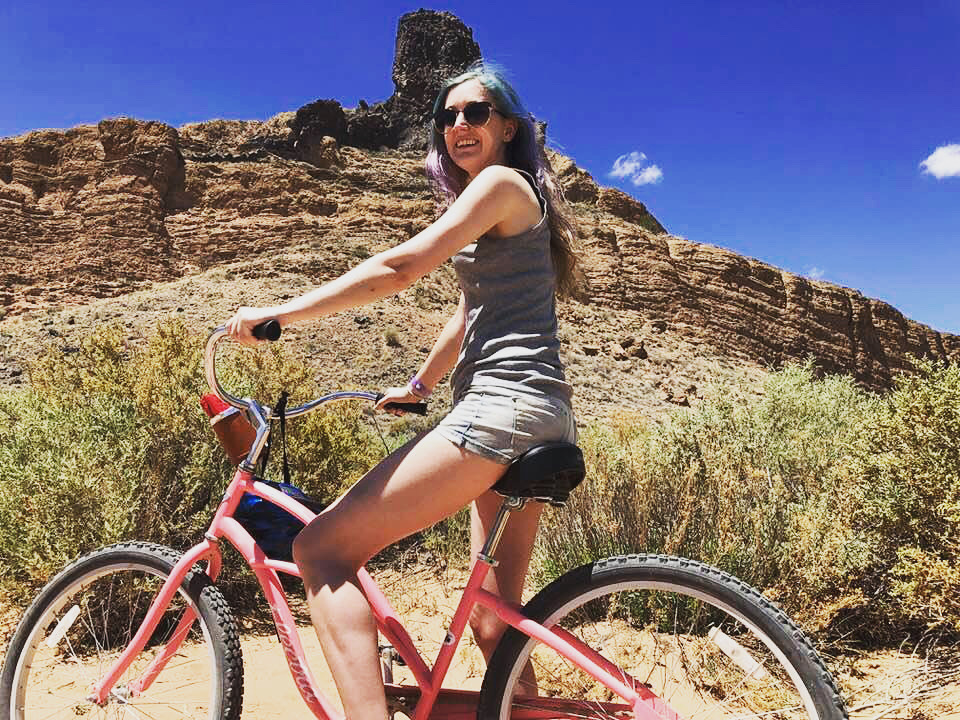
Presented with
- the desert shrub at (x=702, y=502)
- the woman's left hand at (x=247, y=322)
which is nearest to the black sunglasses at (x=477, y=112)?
the woman's left hand at (x=247, y=322)

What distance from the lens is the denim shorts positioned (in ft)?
5.52

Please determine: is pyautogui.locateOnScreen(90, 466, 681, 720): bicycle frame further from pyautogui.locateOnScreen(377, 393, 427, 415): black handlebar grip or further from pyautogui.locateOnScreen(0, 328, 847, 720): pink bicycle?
pyautogui.locateOnScreen(377, 393, 427, 415): black handlebar grip

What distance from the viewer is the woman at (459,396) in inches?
66.6

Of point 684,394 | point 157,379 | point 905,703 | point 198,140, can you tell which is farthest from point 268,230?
point 905,703

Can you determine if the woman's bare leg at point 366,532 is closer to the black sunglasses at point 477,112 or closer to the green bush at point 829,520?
the black sunglasses at point 477,112

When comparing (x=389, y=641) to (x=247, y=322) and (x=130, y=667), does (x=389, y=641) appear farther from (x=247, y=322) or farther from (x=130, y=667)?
(x=130, y=667)

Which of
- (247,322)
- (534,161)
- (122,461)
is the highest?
(534,161)

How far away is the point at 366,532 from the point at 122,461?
2971 mm

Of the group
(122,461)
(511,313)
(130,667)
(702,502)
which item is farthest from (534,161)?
(122,461)

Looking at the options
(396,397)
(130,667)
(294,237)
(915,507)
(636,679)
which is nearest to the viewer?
(636,679)

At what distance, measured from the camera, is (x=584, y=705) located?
1.74m

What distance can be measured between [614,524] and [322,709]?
2.59 meters

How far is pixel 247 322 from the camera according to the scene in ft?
5.89

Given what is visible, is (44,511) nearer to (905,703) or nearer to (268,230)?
(905,703)
